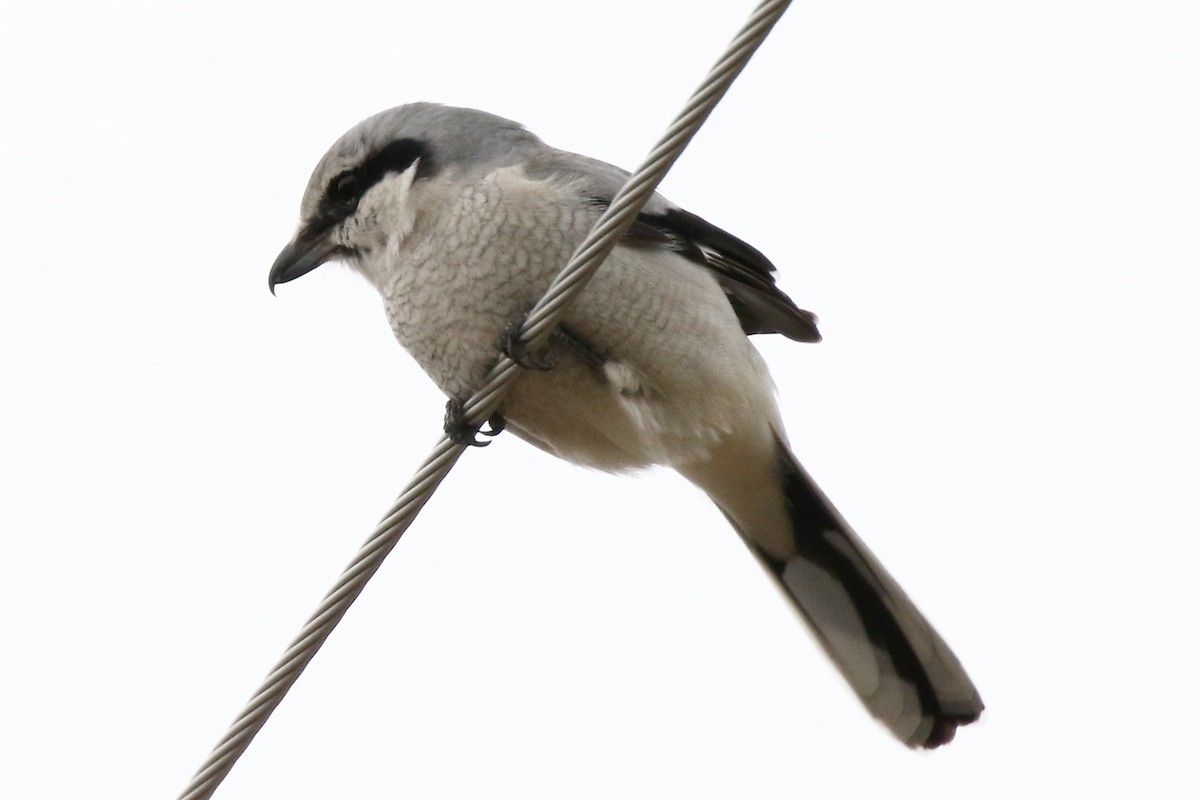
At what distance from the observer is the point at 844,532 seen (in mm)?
4250

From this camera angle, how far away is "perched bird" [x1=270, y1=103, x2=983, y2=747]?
3668mm

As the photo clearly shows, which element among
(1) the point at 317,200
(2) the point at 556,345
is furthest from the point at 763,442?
(1) the point at 317,200

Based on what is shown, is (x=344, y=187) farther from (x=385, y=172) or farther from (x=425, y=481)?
(x=425, y=481)

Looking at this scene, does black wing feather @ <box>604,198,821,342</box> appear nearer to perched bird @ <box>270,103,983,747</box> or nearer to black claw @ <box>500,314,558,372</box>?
perched bird @ <box>270,103,983,747</box>

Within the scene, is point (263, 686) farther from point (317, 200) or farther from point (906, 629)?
point (906, 629)

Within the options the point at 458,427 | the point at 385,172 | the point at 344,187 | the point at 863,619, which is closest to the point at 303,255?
the point at 344,187

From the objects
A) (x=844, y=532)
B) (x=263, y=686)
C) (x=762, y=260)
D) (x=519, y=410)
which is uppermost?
(x=762, y=260)

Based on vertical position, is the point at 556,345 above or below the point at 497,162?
below

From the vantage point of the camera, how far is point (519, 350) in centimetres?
338

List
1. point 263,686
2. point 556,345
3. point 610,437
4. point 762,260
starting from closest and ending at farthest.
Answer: point 263,686 → point 556,345 → point 610,437 → point 762,260

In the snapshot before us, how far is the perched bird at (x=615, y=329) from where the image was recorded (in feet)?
12.0

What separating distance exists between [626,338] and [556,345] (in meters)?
0.17

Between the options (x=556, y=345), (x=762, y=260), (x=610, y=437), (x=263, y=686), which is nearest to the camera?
(x=263, y=686)

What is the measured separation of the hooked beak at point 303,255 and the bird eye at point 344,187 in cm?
10
